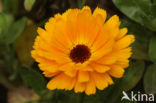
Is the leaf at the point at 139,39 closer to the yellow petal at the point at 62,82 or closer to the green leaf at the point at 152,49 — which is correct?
the green leaf at the point at 152,49

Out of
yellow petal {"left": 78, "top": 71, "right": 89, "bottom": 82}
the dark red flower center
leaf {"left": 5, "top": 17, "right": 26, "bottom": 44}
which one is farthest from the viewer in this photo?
leaf {"left": 5, "top": 17, "right": 26, "bottom": 44}

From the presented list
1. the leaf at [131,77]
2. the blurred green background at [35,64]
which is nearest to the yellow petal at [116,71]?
the blurred green background at [35,64]

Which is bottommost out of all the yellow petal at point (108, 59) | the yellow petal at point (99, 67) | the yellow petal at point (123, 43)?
the yellow petal at point (99, 67)

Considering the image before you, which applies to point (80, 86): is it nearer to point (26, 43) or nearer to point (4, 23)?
point (4, 23)

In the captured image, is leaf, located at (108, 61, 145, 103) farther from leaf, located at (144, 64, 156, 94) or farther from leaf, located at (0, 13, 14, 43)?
leaf, located at (0, 13, 14, 43)

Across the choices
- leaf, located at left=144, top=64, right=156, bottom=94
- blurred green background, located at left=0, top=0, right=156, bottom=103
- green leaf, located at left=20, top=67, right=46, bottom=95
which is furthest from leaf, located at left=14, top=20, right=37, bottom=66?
leaf, located at left=144, top=64, right=156, bottom=94

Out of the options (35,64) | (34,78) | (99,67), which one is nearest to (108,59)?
(99,67)
